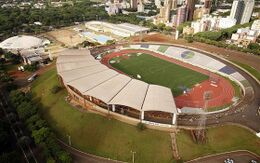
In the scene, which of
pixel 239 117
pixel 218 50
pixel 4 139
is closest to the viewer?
pixel 4 139

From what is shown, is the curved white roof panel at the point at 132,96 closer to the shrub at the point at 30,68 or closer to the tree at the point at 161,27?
the shrub at the point at 30,68

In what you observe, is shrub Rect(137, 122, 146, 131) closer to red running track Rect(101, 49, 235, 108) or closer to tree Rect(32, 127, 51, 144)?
red running track Rect(101, 49, 235, 108)

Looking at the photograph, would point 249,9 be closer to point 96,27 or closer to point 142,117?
point 96,27

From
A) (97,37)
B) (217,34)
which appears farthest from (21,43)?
(217,34)

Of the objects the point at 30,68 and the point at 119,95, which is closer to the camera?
the point at 119,95

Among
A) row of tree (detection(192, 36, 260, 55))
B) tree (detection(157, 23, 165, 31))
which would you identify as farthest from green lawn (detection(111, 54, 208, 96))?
tree (detection(157, 23, 165, 31))

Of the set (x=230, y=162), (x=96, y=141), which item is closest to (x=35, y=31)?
(x=96, y=141)

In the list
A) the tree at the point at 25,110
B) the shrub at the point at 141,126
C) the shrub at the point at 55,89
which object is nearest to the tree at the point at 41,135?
the tree at the point at 25,110

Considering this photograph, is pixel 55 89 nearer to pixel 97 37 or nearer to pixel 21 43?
pixel 21 43
